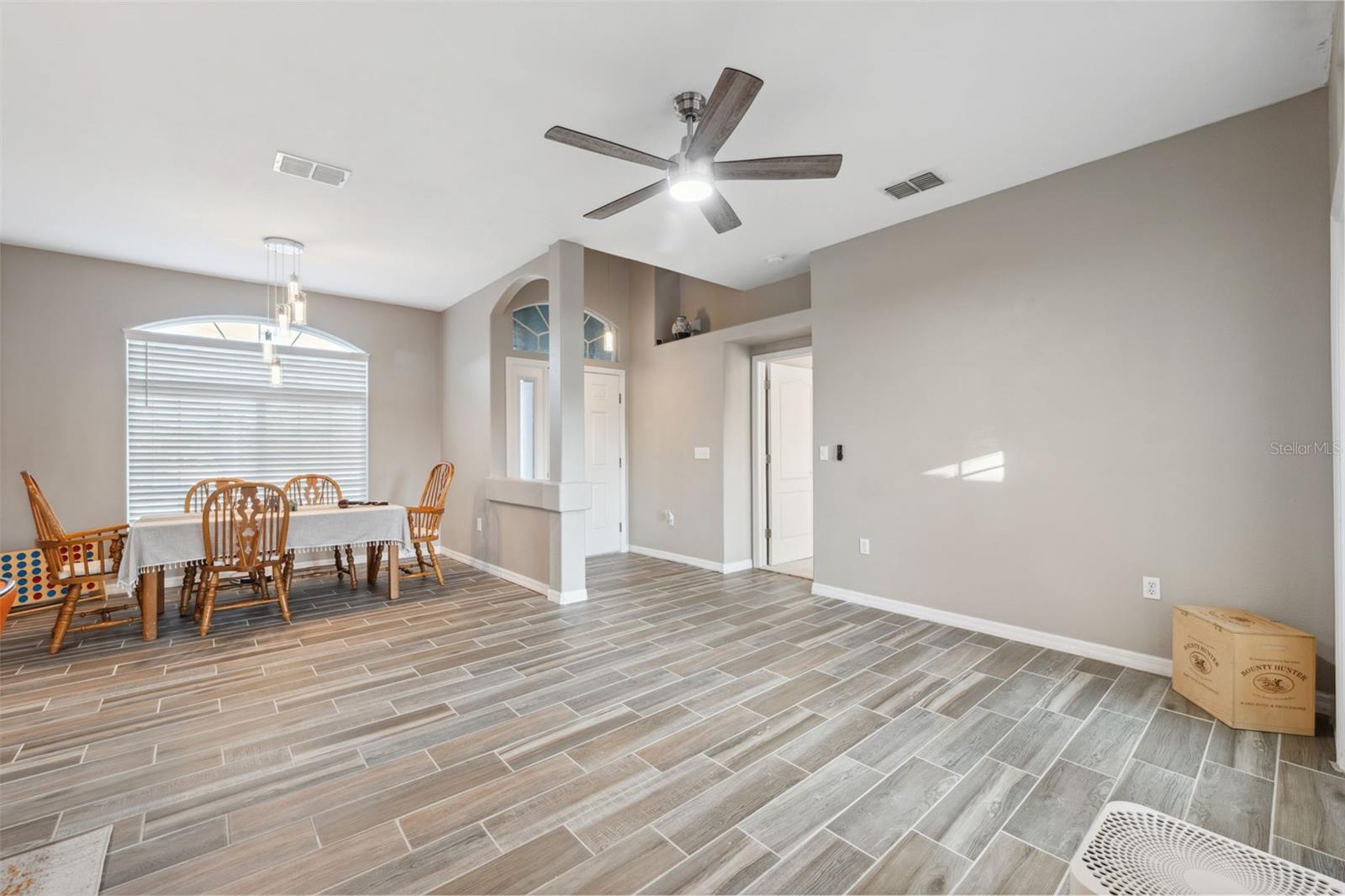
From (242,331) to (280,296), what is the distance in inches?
18.8

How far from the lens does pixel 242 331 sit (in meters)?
5.44

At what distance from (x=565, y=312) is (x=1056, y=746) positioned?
389 cm

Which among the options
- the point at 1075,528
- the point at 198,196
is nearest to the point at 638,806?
the point at 1075,528

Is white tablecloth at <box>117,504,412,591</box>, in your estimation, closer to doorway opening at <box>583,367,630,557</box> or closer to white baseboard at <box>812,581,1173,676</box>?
doorway opening at <box>583,367,630,557</box>

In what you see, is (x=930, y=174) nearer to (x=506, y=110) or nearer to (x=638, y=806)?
(x=506, y=110)

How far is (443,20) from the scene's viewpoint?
84.7 inches

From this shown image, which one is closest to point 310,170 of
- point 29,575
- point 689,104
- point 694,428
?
point 689,104

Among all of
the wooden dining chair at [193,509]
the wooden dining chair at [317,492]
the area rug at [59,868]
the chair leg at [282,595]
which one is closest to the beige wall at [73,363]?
the wooden dining chair at [193,509]

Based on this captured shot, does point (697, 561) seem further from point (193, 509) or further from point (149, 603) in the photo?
point (193, 509)

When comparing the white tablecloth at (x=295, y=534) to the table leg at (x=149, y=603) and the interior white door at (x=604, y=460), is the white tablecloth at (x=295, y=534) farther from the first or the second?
the interior white door at (x=604, y=460)

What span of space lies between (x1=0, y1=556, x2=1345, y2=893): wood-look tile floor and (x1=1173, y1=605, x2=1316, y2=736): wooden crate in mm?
87

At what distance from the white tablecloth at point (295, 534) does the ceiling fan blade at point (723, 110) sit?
361 centimetres

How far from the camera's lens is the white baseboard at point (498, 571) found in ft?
15.4

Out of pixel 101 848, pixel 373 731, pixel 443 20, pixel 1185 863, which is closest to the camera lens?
pixel 1185 863
